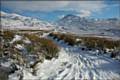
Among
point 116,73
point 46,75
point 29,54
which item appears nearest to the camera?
point 46,75

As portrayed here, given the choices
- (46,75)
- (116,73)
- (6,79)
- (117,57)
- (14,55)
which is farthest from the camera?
(117,57)

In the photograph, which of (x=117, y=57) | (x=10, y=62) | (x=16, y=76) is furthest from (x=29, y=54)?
(x=117, y=57)

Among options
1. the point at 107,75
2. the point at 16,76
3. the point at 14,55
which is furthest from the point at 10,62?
the point at 107,75

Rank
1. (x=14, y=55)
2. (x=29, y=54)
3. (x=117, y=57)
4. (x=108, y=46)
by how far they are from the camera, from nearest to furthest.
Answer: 1. (x=14, y=55)
2. (x=29, y=54)
3. (x=117, y=57)
4. (x=108, y=46)

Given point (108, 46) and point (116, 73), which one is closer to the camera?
point (116, 73)

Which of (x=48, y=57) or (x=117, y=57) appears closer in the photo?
(x=48, y=57)

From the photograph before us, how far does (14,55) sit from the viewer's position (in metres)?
9.77

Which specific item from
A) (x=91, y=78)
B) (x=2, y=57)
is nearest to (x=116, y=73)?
(x=91, y=78)

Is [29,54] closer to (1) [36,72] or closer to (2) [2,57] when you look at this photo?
(2) [2,57]

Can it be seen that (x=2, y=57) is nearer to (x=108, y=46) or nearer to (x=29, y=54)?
(x=29, y=54)

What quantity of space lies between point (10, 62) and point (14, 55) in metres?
0.80

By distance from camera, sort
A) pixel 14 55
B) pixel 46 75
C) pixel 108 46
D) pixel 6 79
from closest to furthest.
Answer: pixel 6 79 < pixel 46 75 < pixel 14 55 < pixel 108 46

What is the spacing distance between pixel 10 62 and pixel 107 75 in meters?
4.08

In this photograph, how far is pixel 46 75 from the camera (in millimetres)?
8047
